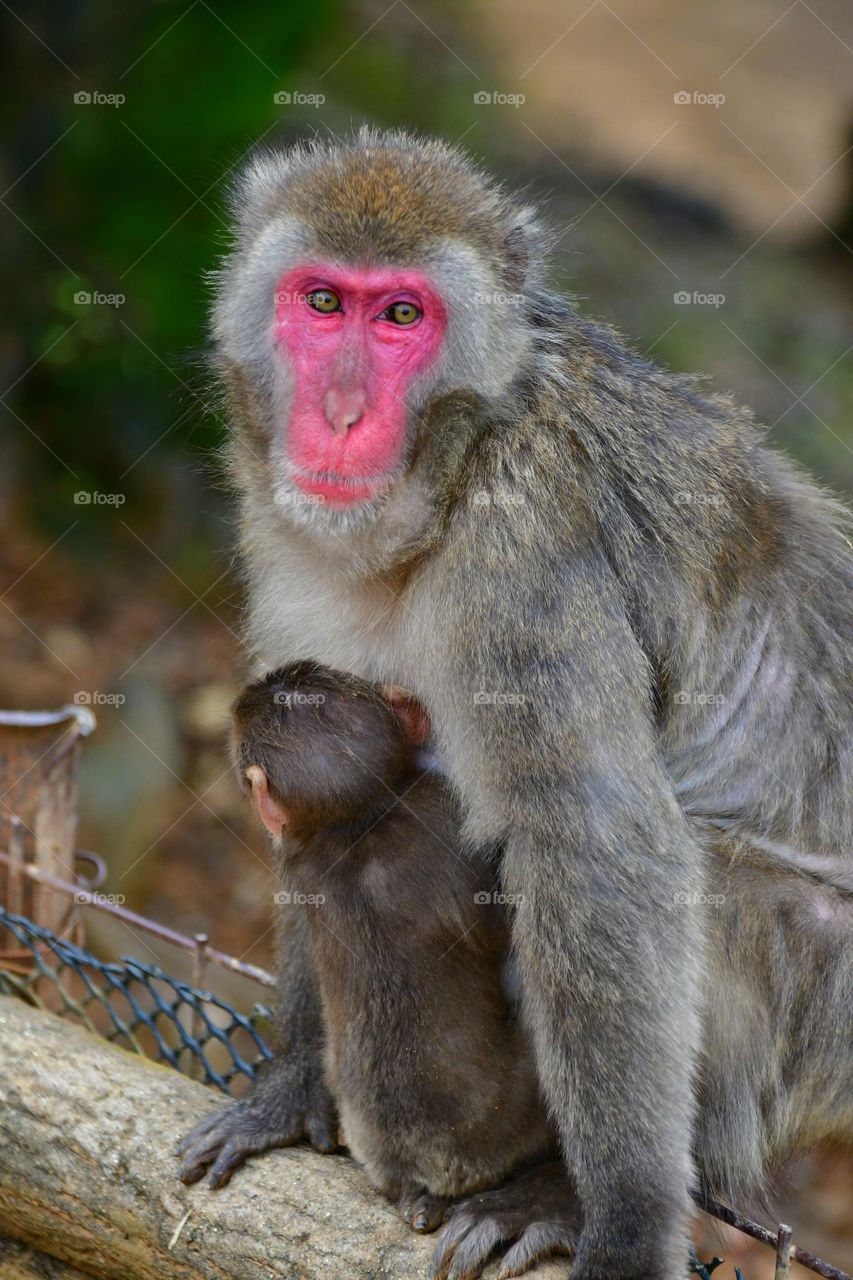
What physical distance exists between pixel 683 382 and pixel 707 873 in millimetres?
1643

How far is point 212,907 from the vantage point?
9.95 m

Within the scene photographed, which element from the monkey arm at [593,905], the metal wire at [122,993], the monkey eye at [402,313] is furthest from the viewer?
the metal wire at [122,993]

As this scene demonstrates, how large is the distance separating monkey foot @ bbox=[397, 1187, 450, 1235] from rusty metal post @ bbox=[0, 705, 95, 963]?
2097mm

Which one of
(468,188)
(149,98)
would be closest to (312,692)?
(468,188)

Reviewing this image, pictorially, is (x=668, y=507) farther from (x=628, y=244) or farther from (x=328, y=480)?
(x=628, y=244)

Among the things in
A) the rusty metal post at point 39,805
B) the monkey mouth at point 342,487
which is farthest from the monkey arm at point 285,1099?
the monkey mouth at point 342,487

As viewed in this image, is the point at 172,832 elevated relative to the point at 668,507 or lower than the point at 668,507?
lower

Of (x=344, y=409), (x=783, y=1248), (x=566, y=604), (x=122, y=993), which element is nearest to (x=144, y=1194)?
(x=122, y=993)

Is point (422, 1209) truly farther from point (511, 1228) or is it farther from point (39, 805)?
point (39, 805)

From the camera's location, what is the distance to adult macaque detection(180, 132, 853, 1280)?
12.6ft

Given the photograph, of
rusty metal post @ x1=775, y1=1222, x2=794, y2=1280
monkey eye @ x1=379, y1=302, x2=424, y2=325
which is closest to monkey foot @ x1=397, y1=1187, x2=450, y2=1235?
rusty metal post @ x1=775, y1=1222, x2=794, y2=1280

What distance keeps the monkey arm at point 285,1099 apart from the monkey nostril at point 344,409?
5.41ft

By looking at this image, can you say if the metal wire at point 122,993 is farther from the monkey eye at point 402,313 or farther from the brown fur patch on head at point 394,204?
the brown fur patch on head at point 394,204

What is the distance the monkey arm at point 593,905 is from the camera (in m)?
3.82
